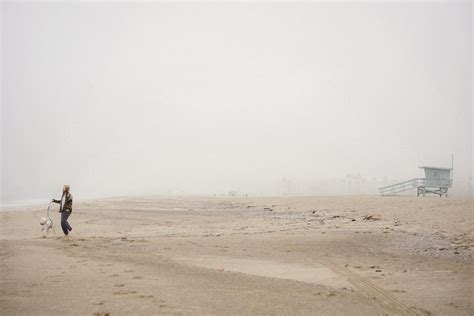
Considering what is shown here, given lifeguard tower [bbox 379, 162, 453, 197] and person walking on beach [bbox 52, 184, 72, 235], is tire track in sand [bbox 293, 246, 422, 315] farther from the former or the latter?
lifeguard tower [bbox 379, 162, 453, 197]

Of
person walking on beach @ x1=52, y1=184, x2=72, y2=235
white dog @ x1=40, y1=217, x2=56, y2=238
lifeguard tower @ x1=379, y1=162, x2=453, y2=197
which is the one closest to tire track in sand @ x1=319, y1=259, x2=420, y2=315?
person walking on beach @ x1=52, y1=184, x2=72, y2=235

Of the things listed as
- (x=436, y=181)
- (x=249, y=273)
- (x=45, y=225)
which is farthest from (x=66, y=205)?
(x=436, y=181)

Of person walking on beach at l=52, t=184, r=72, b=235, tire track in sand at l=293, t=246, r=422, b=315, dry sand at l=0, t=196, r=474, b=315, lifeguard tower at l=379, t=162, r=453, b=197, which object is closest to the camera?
tire track in sand at l=293, t=246, r=422, b=315

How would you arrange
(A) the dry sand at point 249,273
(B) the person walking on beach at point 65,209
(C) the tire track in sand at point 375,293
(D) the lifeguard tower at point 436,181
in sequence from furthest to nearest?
(D) the lifeguard tower at point 436,181 < (B) the person walking on beach at point 65,209 < (A) the dry sand at point 249,273 < (C) the tire track in sand at point 375,293

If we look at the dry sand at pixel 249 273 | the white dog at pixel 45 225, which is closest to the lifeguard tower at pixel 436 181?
the dry sand at pixel 249 273

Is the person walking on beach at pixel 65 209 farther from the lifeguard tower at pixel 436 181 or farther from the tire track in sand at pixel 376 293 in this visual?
the lifeguard tower at pixel 436 181

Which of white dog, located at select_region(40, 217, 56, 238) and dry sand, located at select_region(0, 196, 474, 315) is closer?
dry sand, located at select_region(0, 196, 474, 315)

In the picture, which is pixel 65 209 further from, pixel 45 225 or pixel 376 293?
pixel 376 293

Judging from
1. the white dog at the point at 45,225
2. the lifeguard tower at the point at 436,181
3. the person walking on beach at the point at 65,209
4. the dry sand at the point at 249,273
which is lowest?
the dry sand at the point at 249,273

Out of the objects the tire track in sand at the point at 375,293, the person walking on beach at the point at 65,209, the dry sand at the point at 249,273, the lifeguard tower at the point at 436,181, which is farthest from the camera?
the lifeguard tower at the point at 436,181

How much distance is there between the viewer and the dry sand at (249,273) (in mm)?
6812

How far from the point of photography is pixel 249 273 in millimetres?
9273

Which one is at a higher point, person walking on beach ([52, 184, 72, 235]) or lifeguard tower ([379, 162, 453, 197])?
lifeguard tower ([379, 162, 453, 197])

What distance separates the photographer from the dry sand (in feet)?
22.4
